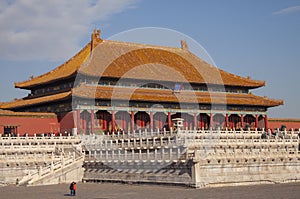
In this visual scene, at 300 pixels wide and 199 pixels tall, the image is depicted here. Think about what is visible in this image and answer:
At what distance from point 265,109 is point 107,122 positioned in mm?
21721

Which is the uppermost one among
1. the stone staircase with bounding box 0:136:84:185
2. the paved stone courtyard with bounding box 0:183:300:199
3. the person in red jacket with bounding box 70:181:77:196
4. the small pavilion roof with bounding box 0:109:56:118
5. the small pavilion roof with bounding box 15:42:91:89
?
the small pavilion roof with bounding box 15:42:91:89

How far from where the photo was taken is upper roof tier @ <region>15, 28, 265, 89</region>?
202 feet

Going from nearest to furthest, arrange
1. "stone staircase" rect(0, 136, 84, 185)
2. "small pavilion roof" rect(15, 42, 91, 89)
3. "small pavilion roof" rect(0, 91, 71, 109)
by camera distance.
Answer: "stone staircase" rect(0, 136, 84, 185)
"small pavilion roof" rect(0, 91, 71, 109)
"small pavilion roof" rect(15, 42, 91, 89)

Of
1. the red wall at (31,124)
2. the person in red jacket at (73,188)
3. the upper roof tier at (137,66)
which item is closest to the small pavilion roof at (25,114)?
the red wall at (31,124)

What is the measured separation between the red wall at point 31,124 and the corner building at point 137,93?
109 centimetres

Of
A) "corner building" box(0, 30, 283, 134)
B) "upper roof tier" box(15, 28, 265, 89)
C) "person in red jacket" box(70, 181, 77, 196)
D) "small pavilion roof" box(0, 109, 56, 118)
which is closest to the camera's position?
"person in red jacket" box(70, 181, 77, 196)

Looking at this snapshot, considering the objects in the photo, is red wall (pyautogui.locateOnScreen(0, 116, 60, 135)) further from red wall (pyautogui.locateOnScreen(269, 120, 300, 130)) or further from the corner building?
red wall (pyautogui.locateOnScreen(269, 120, 300, 130))

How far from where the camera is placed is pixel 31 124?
55125 mm

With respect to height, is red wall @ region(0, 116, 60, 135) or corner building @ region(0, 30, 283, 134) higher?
corner building @ region(0, 30, 283, 134)

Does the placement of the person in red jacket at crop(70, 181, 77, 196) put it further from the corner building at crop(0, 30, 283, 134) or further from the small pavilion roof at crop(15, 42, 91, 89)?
the small pavilion roof at crop(15, 42, 91, 89)

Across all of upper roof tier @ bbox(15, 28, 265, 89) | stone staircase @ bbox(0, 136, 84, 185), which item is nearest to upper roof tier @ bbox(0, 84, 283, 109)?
upper roof tier @ bbox(15, 28, 265, 89)

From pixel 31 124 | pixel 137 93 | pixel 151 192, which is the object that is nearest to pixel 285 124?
pixel 137 93

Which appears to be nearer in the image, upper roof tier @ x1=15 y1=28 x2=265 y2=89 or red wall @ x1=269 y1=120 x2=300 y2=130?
upper roof tier @ x1=15 y1=28 x2=265 y2=89

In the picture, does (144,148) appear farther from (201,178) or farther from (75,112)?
(75,112)
